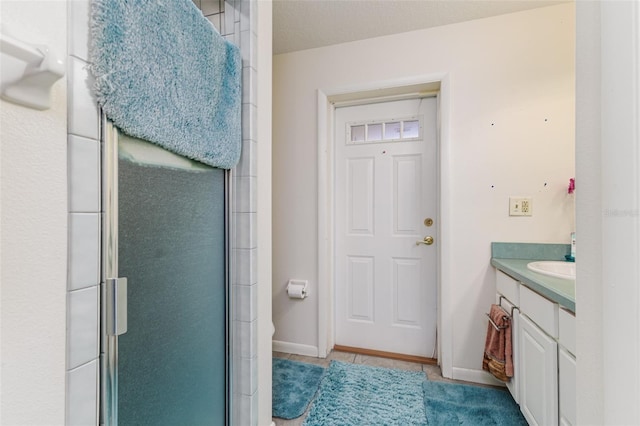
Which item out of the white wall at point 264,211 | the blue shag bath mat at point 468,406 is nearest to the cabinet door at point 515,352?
the blue shag bath mat at point 468,406

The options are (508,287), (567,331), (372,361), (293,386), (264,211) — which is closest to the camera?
(567,331)

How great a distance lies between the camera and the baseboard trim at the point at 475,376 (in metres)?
1.85

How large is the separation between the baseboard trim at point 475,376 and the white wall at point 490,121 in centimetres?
1

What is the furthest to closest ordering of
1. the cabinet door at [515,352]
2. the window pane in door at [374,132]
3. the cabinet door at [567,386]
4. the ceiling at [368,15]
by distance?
the window pane in door at [374,132] < the ceiling at [368,15] < the cabinet door at [515,352] < the cabinet door at [567,386]

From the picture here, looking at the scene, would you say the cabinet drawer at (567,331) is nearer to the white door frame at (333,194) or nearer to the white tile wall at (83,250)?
the white door frame at (333,194)

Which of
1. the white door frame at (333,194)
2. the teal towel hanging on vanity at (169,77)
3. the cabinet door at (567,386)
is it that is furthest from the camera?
the white door frame at (333,194)

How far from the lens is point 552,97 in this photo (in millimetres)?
1784

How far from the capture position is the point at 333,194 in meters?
2.36

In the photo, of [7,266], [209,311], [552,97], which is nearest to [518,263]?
[552,97]

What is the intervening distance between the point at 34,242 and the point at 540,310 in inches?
66.5

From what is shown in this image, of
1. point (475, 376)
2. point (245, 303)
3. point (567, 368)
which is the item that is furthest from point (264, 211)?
point (475, 376)

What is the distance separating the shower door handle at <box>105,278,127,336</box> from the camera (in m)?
0.65

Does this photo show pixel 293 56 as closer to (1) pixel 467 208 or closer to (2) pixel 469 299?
(1) pixel 467 208

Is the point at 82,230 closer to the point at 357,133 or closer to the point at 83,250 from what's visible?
the point at 83,250
